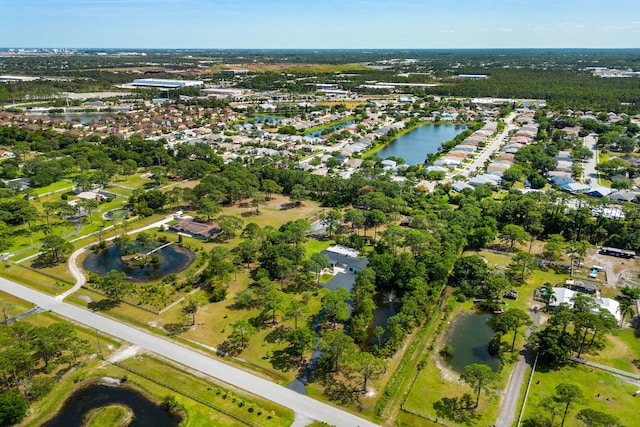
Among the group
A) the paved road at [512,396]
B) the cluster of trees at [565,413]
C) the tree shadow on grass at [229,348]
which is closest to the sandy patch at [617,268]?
the paved road at [512,396]

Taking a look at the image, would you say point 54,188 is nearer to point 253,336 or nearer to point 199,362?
point 199,362

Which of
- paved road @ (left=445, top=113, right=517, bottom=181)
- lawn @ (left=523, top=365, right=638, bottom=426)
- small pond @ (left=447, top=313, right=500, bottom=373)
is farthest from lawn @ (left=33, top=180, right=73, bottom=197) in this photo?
lawn @ (left=523, top=365, right=638, bottom=426)

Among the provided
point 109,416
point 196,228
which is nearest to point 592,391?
point 109,416

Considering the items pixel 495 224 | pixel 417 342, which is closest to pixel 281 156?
pixel 495 224

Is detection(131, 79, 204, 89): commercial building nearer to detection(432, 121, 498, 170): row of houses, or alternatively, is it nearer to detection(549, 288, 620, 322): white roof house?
detection(432, 121, 498, 170): row of houses

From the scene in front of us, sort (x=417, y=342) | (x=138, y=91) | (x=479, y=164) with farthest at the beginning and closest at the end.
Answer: (x=138, y=91) < (x=479, y=164) < (x=417, y=342)

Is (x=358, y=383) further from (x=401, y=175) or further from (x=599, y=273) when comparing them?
(x=401, y=175)

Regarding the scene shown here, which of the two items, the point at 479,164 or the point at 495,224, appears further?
the point at 479,164
